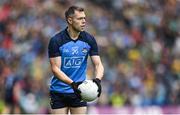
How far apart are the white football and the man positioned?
7cm

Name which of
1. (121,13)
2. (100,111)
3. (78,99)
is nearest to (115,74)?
(100,111)

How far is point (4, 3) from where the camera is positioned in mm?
21406

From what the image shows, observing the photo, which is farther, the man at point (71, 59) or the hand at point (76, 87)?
the man at point (71, 59)

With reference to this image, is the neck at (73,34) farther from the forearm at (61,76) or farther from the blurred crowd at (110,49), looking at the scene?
the blurred crowd at (110,49)

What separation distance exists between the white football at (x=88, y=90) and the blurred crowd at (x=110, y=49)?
239 inches

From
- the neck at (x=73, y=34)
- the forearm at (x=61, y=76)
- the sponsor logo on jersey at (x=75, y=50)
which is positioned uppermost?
the neck at (x=73, y=34)

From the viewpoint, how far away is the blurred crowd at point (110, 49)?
1811 cm

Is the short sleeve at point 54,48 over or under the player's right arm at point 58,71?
over

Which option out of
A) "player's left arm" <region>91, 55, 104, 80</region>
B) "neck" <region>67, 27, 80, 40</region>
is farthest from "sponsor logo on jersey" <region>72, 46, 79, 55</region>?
"player's left arm" <region>91, 55, 104, 80</region>

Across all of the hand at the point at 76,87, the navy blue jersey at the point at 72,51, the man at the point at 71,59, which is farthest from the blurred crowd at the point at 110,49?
the hand at the point at 76,87

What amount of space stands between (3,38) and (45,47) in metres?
1.27

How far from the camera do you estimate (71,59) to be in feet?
35.8

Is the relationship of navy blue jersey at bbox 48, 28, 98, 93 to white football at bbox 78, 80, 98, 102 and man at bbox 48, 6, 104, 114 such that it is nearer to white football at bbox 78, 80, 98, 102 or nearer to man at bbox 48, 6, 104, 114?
man at bbox 48, 6, 104, 114

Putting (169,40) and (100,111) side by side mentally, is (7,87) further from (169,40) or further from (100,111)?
(169,40)
